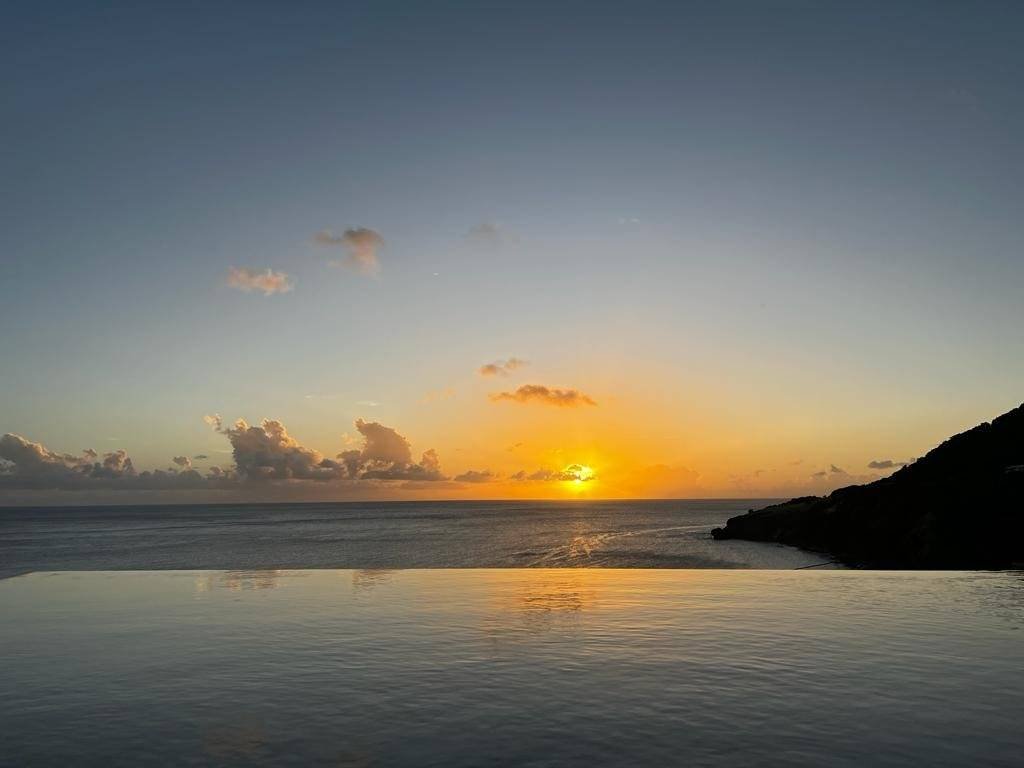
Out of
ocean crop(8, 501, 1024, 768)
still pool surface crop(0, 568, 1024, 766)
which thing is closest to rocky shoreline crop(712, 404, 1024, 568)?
ocean crop(8, 501, 1024, 768)

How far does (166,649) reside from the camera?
14.2 metres

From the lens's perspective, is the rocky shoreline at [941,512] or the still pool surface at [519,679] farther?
the rocky shoreline at [941,512]

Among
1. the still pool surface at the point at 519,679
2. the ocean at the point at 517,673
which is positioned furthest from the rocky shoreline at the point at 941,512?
the still pool surface at the point at 519,679

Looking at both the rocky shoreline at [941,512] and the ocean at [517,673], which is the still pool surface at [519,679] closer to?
the ocean at [517,673]

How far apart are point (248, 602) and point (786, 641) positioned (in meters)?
14.9

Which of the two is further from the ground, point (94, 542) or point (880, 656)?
point (880, 656)

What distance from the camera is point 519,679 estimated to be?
11344 mm

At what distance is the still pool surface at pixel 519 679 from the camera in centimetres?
836

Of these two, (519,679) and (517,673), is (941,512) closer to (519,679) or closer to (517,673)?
(517,673)

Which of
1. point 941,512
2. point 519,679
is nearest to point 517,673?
point 519,679

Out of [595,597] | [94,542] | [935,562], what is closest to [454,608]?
[595,597]

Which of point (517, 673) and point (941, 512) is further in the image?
point (941, 512)

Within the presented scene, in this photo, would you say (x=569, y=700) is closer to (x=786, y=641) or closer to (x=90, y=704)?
(x=786, y=641)

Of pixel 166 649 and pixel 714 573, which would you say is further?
pixel 714 573
